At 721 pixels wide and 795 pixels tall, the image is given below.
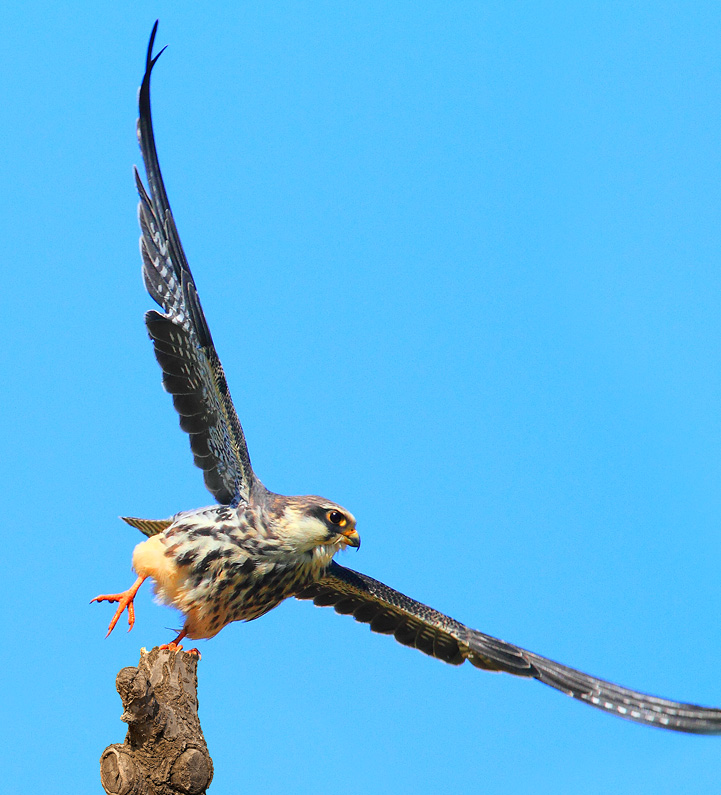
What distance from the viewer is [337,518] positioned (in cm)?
770

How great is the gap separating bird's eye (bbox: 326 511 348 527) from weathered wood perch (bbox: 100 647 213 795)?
195 centimetres

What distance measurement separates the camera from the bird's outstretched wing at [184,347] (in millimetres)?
7465

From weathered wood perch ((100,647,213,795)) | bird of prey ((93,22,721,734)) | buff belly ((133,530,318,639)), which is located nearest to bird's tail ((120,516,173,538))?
bird of prey ((93,22,721,734))

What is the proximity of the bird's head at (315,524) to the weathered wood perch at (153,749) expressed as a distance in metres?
1.66

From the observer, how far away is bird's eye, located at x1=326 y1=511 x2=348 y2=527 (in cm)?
766

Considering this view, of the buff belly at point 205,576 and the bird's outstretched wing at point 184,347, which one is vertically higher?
the bird's outstretched wing at point 184,347

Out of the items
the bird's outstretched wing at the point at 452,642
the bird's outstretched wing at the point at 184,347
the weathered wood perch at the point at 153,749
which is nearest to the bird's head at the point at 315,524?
the bird's outstretched wing at the point at 184,347

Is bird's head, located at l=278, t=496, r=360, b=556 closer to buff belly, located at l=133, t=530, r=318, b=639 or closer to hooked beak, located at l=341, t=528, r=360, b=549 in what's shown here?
hooked beak, located at l=341, t=528, r=360, b=549

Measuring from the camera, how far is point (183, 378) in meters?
7.52

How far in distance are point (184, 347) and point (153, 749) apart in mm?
3139

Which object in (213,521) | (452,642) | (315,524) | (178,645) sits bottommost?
(178,645)

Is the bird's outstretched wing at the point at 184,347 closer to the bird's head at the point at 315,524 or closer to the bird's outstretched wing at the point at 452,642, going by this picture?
the bird's head at the point at 315,524

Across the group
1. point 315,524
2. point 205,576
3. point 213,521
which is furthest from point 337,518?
point 205,576

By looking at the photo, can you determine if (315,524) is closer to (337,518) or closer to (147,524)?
(337,518)
